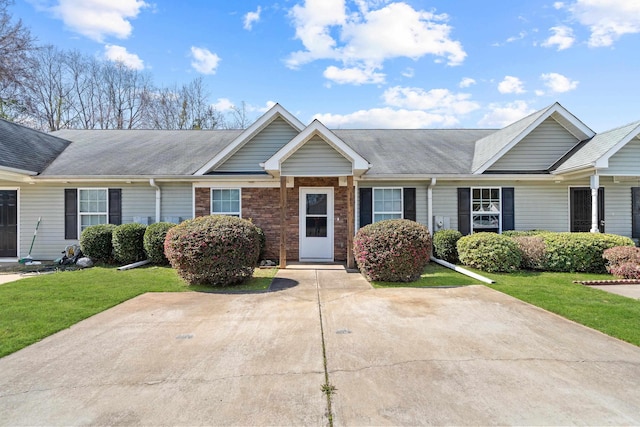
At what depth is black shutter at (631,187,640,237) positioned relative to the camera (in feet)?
36.4

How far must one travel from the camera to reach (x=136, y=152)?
12625 millimetres

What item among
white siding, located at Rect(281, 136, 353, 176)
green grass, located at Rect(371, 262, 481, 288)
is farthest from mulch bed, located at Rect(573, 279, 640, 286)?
white siding, located at Rect(281, 136, 353, 176)

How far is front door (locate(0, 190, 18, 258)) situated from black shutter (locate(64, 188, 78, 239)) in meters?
1.74

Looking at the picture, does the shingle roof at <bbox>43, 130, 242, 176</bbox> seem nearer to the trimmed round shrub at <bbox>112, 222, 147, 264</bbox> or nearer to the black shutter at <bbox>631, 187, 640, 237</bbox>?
the trimmed round shrub at <bbox>112, 222, 147, 264</bbox>

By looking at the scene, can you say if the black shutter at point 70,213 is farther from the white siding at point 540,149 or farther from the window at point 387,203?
the white siding at point 540,149

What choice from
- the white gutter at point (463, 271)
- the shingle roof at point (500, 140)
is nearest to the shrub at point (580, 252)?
the white gutter at point (463, 271)

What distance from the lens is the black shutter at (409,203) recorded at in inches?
438

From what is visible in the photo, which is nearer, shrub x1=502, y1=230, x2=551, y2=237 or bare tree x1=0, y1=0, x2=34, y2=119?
shrub x1=502, y1=230, x2=551, y2=237

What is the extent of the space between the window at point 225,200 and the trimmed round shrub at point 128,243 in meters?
2.38

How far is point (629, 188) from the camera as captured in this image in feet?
36.5

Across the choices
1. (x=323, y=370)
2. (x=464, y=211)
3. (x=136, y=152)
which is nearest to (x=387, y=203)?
(x=464, y=211)

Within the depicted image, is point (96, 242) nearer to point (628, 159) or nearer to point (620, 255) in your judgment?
point (620, 255)

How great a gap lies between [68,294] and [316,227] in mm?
6729

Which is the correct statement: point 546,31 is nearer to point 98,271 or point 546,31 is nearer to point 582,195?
point 582,195
